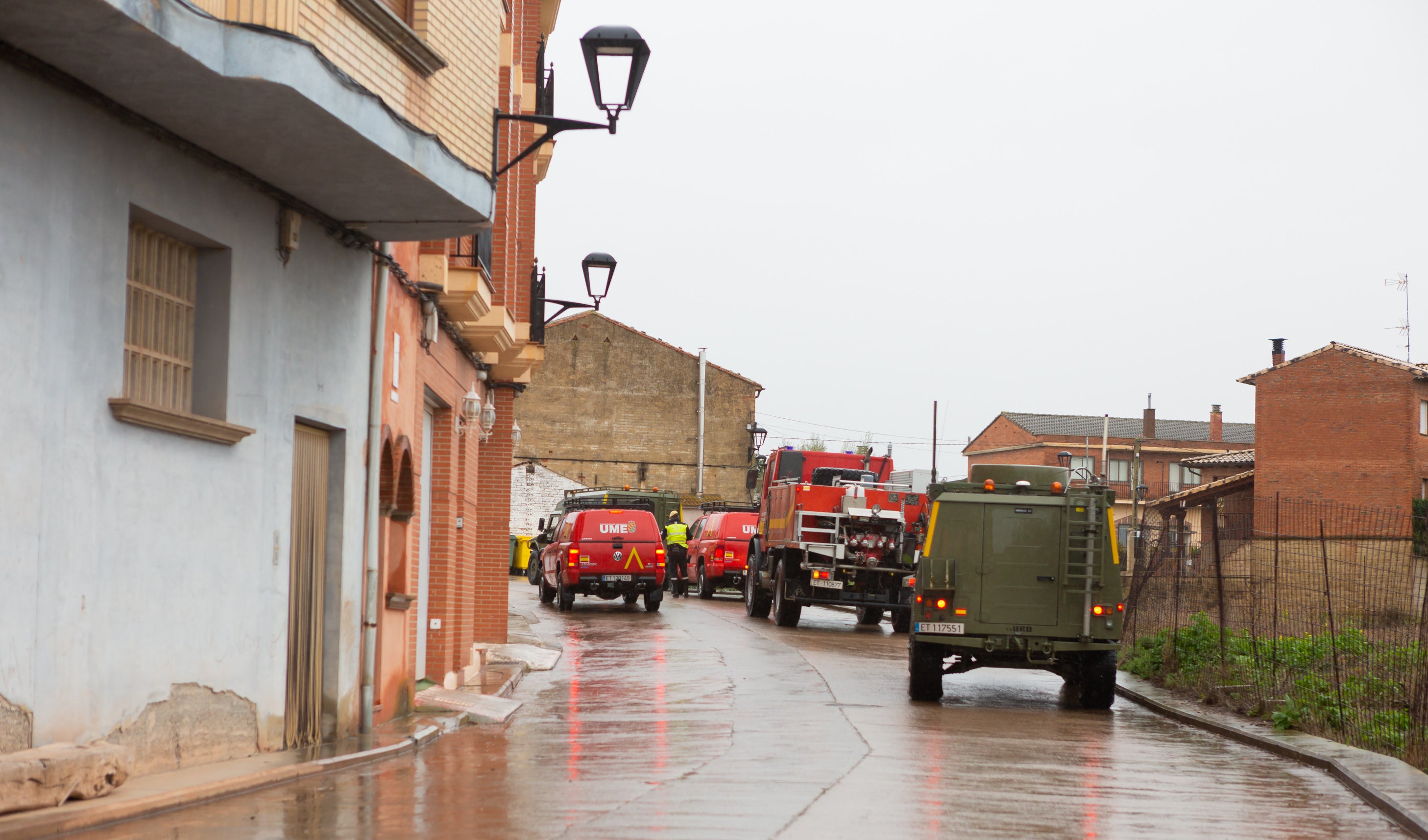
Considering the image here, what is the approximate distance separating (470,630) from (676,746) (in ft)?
21.4

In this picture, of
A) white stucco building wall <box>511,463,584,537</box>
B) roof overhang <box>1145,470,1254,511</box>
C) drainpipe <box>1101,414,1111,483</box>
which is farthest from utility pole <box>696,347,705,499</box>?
drainpipe <box>1101,414,1111,483</box>

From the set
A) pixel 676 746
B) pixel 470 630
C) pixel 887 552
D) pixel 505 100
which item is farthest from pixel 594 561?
pixel 676 746

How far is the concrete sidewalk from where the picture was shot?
22.0 feet

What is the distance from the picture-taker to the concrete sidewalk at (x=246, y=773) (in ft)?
22.0

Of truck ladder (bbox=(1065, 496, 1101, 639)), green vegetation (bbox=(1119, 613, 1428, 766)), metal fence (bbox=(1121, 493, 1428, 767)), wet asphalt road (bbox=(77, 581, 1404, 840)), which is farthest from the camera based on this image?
truck ladder (bbox=(1065, 496, 1101, 639))

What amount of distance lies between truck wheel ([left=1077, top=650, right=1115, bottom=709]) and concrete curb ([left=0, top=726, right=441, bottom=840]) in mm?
7701

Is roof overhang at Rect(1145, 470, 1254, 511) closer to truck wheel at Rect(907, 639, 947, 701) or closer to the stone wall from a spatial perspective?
the stone wall

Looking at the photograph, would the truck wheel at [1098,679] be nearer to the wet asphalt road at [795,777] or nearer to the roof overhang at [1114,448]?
the wet asphalt road at [795,777]

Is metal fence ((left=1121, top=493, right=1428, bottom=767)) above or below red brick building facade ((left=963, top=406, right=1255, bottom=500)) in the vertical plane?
below

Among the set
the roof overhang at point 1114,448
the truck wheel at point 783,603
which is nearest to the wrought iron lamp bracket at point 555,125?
the truck wheel at point 783,603

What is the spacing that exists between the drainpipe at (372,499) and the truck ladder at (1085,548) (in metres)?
7.30

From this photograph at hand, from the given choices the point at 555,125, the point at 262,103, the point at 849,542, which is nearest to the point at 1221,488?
the point at 849,542

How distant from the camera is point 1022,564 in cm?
1516

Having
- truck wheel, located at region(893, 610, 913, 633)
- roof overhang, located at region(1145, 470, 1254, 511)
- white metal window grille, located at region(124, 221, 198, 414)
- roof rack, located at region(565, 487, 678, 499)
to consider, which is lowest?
truck wheel, located at region(893, 610, 913, 633)
